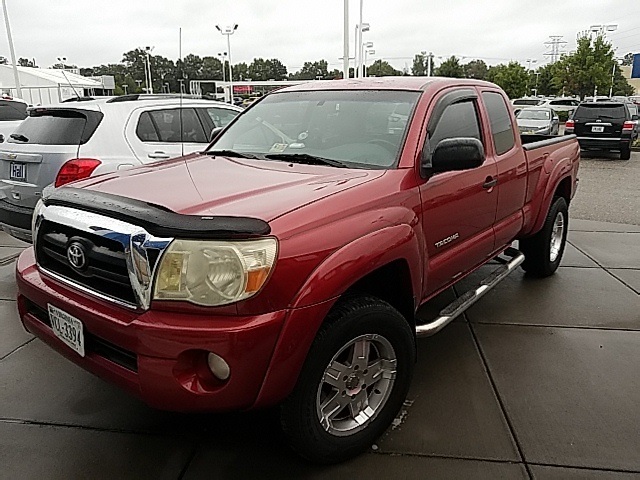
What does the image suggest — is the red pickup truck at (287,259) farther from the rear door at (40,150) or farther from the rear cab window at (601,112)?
the rear cab window at (601,112)

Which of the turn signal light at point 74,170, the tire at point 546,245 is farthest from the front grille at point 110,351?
the tire at point 546,245

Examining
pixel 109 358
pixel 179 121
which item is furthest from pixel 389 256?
pixel 179 121

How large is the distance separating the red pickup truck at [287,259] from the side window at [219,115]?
2.71 meters

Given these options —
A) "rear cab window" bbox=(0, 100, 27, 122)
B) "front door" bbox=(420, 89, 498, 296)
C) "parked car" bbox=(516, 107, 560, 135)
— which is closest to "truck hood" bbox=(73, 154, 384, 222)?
"front door" bbox=(420, 89, 498, 296)

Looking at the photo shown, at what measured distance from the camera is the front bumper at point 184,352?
210cm

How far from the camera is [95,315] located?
2328 millimetres

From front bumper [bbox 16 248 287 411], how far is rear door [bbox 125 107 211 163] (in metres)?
3.40

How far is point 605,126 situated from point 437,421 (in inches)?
639

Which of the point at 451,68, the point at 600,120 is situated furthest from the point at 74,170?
the point at 451,68

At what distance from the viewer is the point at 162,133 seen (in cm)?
586

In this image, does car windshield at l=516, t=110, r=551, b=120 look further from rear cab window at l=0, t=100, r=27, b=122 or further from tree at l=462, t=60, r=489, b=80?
tree at l=462, t=60, r=489, b=80

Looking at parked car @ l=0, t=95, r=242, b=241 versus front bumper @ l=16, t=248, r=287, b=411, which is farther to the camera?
parked car @ l=0, t=95, r=242, b=241

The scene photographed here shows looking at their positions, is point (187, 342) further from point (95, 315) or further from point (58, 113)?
point (58, 113)

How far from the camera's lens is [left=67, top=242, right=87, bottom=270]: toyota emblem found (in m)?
2.40
